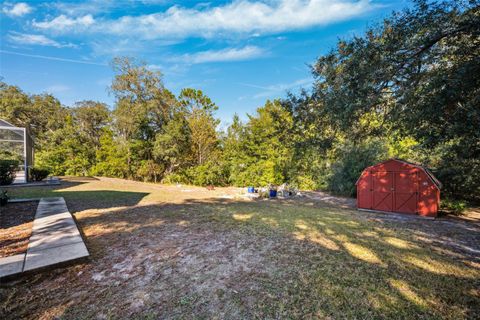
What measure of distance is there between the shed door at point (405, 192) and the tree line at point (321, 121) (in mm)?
1297

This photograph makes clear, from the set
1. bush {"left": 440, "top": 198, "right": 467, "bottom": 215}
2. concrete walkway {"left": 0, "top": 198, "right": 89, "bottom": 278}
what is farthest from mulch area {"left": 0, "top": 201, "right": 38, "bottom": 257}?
bush {"left": 440, "top": 198, "right": 467, "bottom": 215}

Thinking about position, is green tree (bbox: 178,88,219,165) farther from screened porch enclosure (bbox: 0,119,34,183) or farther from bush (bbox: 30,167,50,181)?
screened porch enclosure (bbox: 0,119,34,183)

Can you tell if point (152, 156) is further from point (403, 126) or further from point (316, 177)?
point (403, 126)

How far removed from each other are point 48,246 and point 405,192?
10941 millimetres

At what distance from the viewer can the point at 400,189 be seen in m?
8.12

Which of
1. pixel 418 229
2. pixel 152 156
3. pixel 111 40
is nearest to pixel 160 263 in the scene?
pixel 418 229

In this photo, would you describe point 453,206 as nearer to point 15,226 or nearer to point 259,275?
point 259,275

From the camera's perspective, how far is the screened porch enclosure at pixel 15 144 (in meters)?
11.1

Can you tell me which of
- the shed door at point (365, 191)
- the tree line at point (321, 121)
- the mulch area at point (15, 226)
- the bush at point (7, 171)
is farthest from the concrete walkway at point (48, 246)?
the shed door at point (365, 191)

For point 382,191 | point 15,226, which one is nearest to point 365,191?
point 382,191

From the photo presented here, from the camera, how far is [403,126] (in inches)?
207

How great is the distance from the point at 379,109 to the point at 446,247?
3661 millimetres

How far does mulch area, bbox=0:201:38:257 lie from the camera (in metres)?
3.45

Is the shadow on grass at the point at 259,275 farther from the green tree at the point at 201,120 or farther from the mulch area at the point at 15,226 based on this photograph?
the green tree at the point at 201,120
